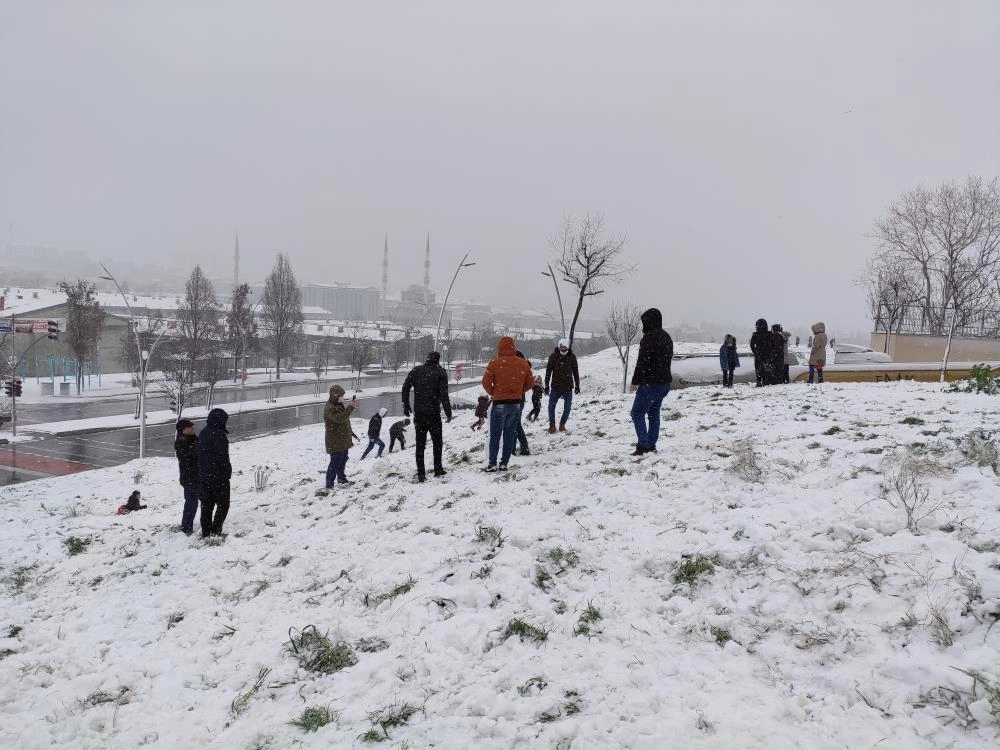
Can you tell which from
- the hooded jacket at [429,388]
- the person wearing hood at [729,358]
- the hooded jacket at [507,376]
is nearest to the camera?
the hooded jacket at [507,376]

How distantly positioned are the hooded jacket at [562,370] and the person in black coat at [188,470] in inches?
227

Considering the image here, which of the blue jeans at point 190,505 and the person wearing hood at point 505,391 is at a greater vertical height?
the person wearing hood at point 505,391

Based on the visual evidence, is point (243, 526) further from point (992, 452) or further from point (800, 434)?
point (992, 452)

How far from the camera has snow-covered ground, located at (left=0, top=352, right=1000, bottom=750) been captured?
2980 mm

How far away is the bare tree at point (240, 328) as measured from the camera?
2375 inches

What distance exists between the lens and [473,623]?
4.07 m

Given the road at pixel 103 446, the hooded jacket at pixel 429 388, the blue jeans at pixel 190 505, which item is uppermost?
the hooded jacket at pixel 429 388

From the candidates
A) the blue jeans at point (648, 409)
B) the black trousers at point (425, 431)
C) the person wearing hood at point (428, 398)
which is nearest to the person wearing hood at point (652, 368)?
the blue jeans at point (648, 409)

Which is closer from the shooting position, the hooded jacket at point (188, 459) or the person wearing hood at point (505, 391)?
the person wearing hood at point (505, 391)

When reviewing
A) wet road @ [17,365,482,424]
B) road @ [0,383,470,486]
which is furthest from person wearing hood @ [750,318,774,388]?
wet road @ [17,365,482,424]

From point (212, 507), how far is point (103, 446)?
28.9 meters

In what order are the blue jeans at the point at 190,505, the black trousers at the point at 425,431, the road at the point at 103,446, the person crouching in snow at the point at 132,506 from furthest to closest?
the road at the point at 103,446, the person crouching in snow at the point at 132,506, the black trousers at the point at 425,431, the blue jeans at the point at 190,505

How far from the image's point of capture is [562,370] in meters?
9.80

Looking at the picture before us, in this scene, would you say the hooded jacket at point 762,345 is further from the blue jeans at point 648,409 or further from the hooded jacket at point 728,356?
the blue jeans at point 648,409
